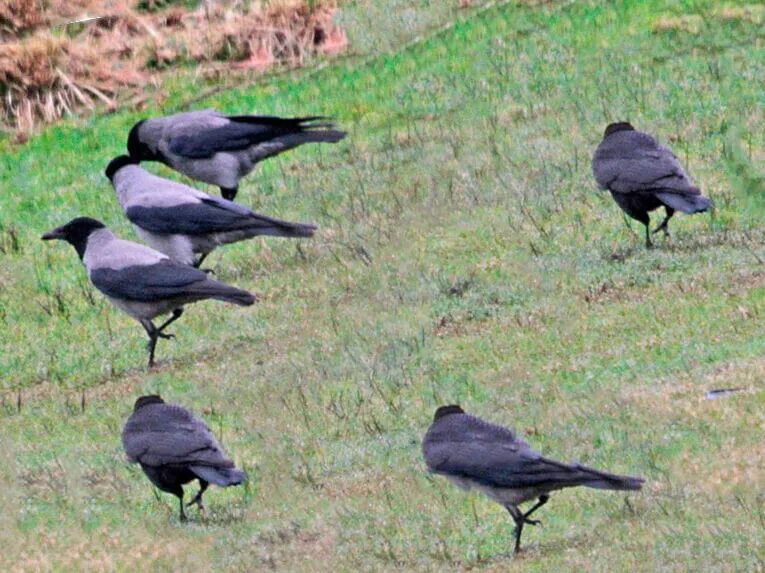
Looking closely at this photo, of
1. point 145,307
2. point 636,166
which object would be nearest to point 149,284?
point 145,307

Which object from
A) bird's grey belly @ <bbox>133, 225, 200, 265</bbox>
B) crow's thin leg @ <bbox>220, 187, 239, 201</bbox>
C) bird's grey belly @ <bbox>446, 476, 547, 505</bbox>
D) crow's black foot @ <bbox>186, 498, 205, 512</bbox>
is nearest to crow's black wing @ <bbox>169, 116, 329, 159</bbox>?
crow's thin leg @ <bbox>220, 187, 239, 201</bbox>

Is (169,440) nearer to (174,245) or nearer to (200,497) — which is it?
(200,497)

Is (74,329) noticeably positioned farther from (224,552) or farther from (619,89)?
(619,89)

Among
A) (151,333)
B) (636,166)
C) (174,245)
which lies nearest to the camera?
(151,333)

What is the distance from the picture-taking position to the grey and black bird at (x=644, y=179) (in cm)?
1563

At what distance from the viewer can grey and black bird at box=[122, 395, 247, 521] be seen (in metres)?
11.6

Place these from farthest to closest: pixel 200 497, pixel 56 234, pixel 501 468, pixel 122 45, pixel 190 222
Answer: pixel 122 45 → pixel 56 234 → pixel 190 222 → pixel 200 497 → pixel 501 468

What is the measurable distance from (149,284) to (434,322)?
2.38 meters

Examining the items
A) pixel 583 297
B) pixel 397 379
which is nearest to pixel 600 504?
pixel 397 379

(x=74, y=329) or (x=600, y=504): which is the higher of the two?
(x=600, y=504)

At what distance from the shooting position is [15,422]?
15.0 m

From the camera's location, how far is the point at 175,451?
11.7m

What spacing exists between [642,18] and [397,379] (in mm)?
10150

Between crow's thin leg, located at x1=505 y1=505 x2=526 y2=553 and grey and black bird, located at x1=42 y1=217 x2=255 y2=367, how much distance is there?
437 cm
